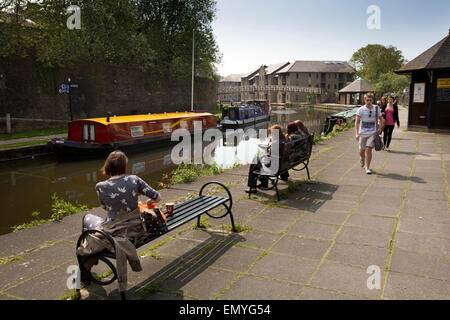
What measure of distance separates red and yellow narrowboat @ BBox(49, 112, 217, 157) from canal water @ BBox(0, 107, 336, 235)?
0.48m

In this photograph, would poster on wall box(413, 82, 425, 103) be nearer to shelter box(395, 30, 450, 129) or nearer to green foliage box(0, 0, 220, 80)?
shelter box(395, 30, 450, 129)

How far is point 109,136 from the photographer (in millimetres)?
15641

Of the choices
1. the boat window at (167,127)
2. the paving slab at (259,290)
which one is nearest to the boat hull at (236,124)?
the boat window at (167,127)

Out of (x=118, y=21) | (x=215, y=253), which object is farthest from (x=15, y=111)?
(x=215, y=253)

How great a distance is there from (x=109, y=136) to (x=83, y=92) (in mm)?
9543

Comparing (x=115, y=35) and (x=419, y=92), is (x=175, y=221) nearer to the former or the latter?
(x=419, y=92)

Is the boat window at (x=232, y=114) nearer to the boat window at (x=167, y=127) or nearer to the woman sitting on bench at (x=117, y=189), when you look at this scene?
the boat window at (x=167, y=127)

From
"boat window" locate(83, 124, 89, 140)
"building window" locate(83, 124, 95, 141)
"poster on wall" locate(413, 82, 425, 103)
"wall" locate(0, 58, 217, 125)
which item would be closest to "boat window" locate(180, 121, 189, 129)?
"building window" locate(83, 124, 95, 141)

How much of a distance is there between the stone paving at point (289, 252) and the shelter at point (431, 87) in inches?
388

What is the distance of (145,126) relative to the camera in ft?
57.9

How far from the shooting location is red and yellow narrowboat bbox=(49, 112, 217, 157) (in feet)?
50.1

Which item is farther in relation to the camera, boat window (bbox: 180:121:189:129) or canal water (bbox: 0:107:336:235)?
boat window (bbox: 180:121:189:129)

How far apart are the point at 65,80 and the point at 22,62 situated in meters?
2.67

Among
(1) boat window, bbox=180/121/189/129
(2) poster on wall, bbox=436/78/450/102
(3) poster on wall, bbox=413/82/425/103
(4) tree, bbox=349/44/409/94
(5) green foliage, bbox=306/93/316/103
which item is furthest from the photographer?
(5) green foliage, bbox=306/93/316/103
